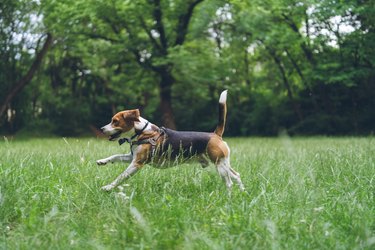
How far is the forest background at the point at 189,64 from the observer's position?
21.5 metres

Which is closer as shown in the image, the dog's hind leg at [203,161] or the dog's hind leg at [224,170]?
the dog's hind leg at [224,170]

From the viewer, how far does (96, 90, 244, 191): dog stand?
5.70 metres

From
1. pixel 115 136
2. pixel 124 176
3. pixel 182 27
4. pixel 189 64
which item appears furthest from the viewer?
pixel 182 27

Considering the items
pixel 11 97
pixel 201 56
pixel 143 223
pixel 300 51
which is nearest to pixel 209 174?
pixel 143 223

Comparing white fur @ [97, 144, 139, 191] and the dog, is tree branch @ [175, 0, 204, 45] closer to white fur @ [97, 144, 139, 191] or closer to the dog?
the dog

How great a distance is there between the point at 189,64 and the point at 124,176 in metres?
15.2

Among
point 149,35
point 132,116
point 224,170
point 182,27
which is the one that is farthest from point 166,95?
point 224,170

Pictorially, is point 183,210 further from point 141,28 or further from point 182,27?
point 141,28

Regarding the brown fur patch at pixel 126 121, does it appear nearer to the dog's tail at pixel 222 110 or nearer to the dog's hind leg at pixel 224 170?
the dog's tail at pixel 222 110

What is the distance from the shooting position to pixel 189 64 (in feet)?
66.1

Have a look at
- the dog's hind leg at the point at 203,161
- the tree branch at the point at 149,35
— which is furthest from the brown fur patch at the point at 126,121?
the tree branch at the point at 149,35

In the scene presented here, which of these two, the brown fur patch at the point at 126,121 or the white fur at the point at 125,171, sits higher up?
→ the brown fur patch at the point at 126,121

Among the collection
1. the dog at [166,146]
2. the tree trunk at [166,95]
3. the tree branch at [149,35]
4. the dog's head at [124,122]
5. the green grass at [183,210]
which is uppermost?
the tree branch at [149,35]

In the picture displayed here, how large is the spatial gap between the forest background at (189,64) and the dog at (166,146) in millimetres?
14501
